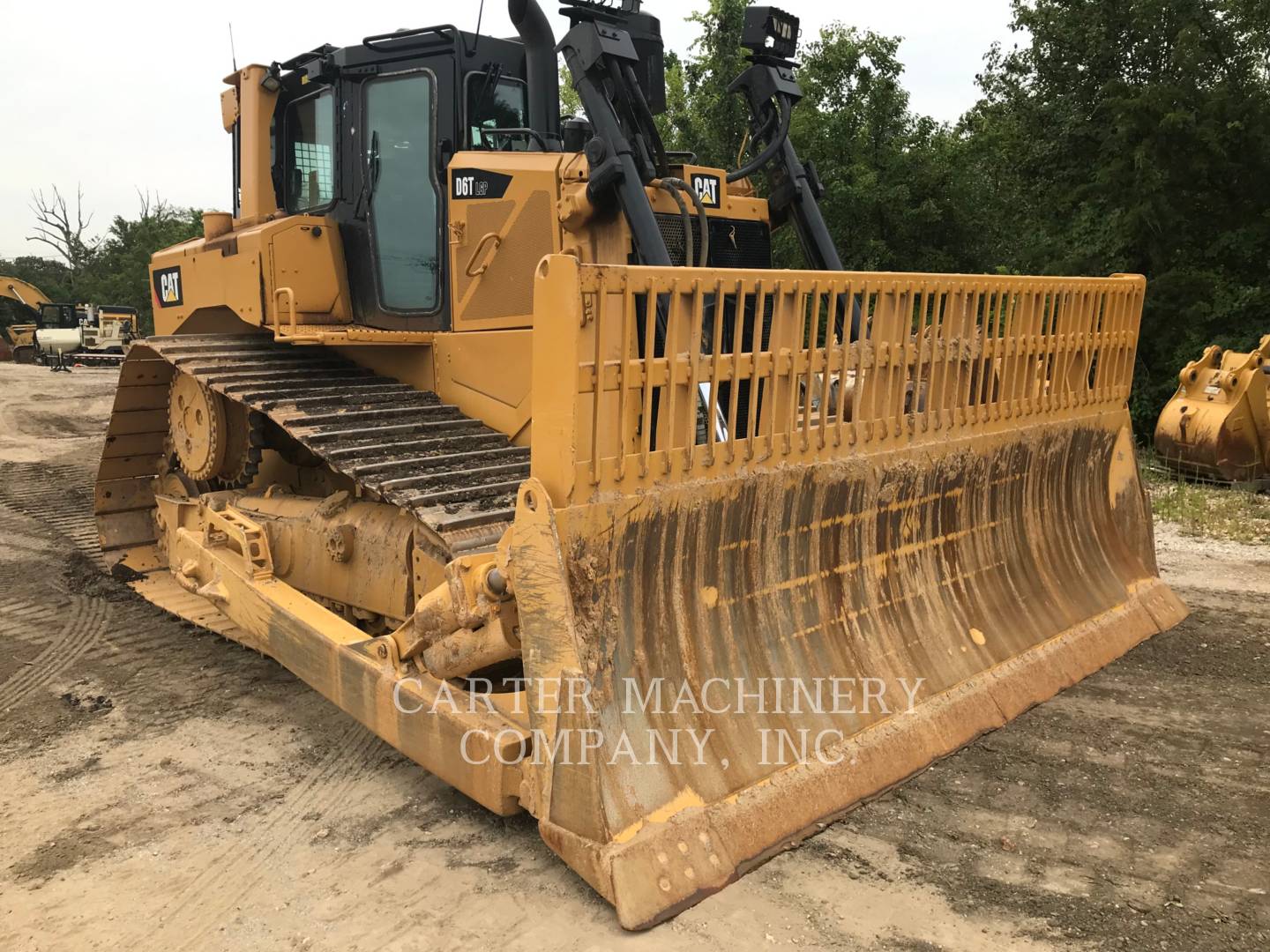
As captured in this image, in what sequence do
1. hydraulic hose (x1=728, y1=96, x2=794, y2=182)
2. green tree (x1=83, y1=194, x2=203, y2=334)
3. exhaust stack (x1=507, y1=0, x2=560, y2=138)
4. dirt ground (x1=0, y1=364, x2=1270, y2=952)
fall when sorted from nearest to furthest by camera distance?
dirt ground (x1=0, y1=364, x2=1270, y2=952) < exhaust stack (x1=507, y1=0, x2=560, y2=138) < hydraulic hose (x1=728, y1=96, x2=794, y2=182) < green tree (x1=83, y1=194, x2=203, y2=334)

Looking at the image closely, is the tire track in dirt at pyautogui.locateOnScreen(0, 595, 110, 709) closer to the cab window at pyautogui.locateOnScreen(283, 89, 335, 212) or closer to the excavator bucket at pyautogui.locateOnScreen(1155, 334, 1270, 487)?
the cab window at pyautogui.locateOnScreen(283, 89, 335, 212)

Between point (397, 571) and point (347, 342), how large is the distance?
1.05 m

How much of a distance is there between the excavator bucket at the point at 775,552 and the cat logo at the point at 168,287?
3.37 meters

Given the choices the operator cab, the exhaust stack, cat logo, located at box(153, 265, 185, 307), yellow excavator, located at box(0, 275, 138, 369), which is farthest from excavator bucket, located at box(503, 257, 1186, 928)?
yellow excavator, located at box(0, 275, 138, 369)

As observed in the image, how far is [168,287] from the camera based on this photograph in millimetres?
6145

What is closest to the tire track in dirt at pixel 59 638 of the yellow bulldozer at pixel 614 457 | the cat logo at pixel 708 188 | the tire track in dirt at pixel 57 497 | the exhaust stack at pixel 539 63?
the yellow bulldozer at pixel 614 457

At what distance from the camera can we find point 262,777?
12.2 ft

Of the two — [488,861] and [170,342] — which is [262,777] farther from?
[170,342]

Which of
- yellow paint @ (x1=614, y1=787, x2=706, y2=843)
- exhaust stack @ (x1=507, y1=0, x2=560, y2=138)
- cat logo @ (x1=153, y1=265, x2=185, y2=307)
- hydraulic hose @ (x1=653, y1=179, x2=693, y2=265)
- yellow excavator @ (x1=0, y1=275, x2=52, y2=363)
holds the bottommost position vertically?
yellow excavator @ (x1=0, y1=275, x2=52, y2=363)

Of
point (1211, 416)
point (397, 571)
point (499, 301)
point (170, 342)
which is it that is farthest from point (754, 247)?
point (1211, 416)

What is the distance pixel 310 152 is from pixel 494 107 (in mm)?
1155

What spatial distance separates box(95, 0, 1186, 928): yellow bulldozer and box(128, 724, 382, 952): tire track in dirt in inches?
14.4

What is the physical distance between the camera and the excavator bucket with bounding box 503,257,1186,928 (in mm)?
2775

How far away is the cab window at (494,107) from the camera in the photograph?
4516 millimetres
